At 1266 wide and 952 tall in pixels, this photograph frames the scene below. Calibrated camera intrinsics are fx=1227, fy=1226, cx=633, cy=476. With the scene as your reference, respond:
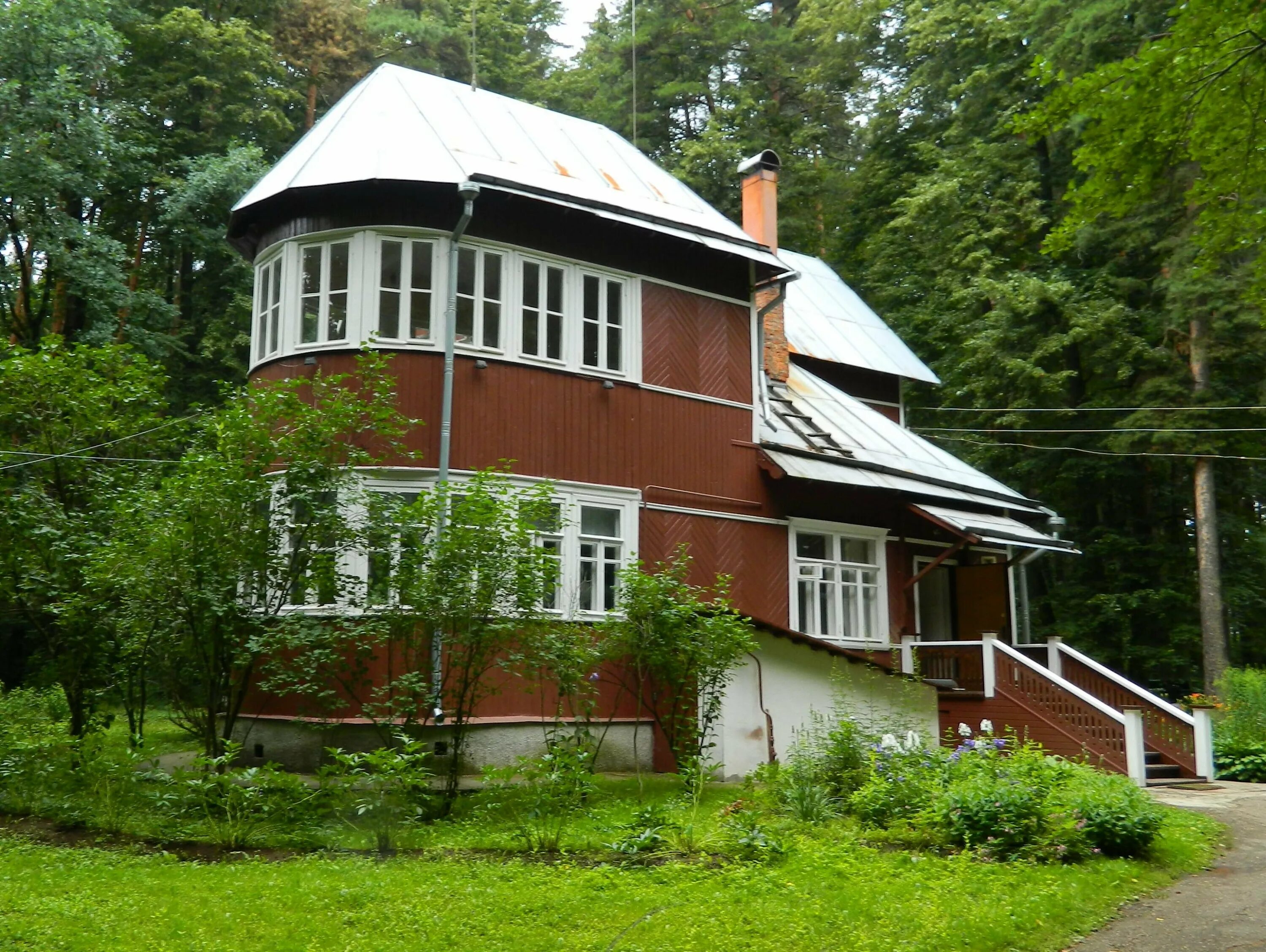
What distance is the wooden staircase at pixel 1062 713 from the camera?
16859 mm

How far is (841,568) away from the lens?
2019 cm

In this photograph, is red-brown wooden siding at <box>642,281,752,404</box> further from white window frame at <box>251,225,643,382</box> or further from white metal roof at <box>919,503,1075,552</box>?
white metal roof at <box>919,503,1075,552</box>

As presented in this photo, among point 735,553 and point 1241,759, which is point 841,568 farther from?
point 1241,759

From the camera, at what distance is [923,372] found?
27.6 meters

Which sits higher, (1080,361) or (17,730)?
(1080,361)

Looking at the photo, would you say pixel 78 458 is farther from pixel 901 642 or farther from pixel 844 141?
pixel 844 141

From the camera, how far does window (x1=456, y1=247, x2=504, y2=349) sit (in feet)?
51.9

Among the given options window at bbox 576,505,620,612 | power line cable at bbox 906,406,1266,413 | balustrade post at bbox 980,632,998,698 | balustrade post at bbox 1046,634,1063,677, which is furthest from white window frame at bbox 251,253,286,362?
power line cable at bbox 906,406,1266,413

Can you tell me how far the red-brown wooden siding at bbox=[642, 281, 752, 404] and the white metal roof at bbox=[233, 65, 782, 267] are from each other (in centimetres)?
96

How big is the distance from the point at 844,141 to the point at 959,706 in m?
25.7

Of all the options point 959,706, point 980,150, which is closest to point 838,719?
point 959,706

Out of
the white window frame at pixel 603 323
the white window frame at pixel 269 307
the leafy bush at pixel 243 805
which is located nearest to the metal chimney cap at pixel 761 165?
the white window frame at pixel 603 323

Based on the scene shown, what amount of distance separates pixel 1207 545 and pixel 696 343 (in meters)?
13.7

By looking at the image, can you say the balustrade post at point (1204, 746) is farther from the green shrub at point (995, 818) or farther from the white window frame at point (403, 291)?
the white window frame at point (403, 291)
